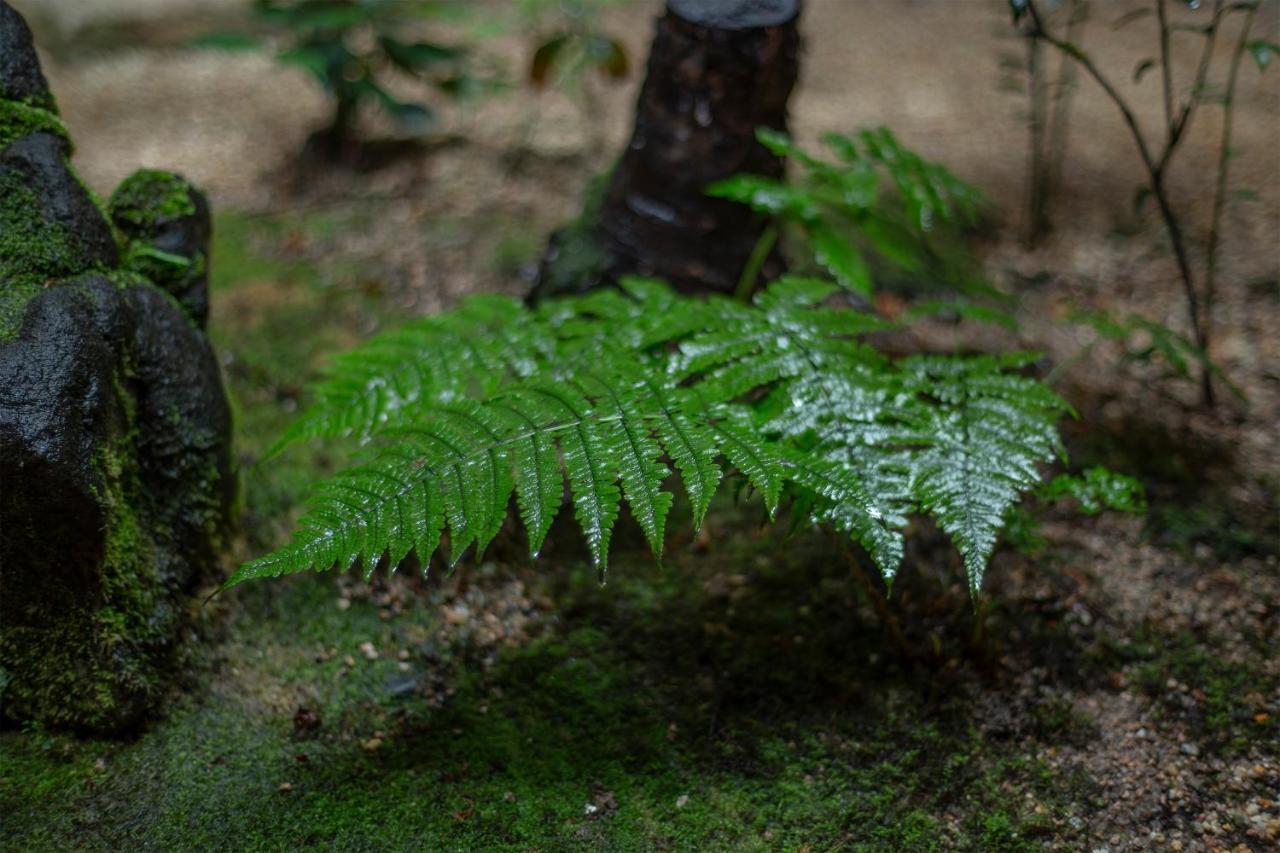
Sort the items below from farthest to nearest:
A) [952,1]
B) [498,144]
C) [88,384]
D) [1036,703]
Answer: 1. [952,1]
2. [498,144]
3. [1036,703]
4. [88,384]

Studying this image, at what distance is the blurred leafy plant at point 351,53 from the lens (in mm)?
4641

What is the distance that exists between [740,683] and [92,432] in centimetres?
154

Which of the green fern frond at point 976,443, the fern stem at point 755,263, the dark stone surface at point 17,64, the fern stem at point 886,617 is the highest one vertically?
the dark stone surface at point 17,64

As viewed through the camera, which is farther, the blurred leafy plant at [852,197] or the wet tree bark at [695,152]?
the wet tree bark at [695,152]

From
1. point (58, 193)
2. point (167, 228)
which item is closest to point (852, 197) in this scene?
point (167, 228)

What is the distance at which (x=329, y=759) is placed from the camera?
7.00 ft

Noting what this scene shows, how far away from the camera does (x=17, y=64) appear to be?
2270 millimetres

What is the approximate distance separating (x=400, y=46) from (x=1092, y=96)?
4.06 metres

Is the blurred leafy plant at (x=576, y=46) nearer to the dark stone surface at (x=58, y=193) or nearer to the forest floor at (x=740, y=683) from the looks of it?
the forest floor at (x=740, y=683)

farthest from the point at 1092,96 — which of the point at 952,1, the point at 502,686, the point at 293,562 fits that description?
Result: the point at 293,562

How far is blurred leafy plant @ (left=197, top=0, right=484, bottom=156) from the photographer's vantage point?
15.2 ft

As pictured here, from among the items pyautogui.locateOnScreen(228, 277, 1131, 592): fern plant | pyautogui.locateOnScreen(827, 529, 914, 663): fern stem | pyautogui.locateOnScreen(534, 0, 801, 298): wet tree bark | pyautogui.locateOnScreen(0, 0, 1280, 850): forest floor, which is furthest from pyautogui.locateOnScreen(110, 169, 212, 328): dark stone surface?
pyautogui.locateOnScreen(827, 529, 914, 663): fern stem

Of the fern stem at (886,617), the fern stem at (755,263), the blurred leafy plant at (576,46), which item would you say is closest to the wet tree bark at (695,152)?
the fern stem at (755,263)

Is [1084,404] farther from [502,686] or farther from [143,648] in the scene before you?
[143,648]
